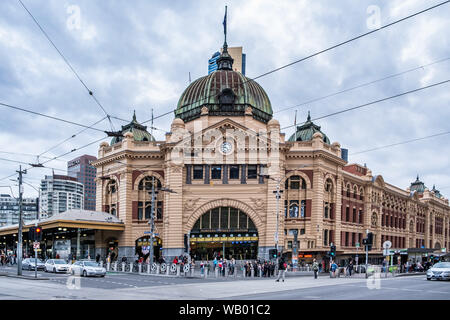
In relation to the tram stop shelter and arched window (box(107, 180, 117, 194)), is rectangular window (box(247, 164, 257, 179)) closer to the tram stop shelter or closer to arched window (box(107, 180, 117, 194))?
the tram stop shelter

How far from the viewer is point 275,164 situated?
184 ft

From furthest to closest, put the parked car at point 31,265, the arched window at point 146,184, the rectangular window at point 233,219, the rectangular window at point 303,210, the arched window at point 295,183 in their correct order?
1. the arched window at point 146,184
2. the arched window at point 295,183
3. the rectangular window at point 303,210
4. the rectangular window at point 233,219
5. the parked car at point 31,265

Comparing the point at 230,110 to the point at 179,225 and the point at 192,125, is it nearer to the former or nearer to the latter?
the point at 192,125

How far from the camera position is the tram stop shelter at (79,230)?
180 feet

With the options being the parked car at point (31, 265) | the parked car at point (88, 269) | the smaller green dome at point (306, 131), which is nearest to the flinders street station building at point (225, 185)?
the smaller green dome at point (306, 131)

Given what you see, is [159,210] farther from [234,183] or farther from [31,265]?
[31,265]

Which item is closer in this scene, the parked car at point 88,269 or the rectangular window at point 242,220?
the parked car at point 88,269

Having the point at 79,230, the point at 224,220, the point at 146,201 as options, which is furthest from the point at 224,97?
the point at 79,230

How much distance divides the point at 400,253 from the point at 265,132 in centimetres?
2343

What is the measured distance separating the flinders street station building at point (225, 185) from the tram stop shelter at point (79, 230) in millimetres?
536

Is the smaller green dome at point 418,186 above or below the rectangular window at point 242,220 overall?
above

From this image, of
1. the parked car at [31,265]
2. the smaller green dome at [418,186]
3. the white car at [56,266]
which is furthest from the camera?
the smaller green dome at [418,186]

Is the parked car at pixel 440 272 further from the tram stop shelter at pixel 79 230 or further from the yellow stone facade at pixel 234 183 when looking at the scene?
the tram stop shelter at pixel 79 230
